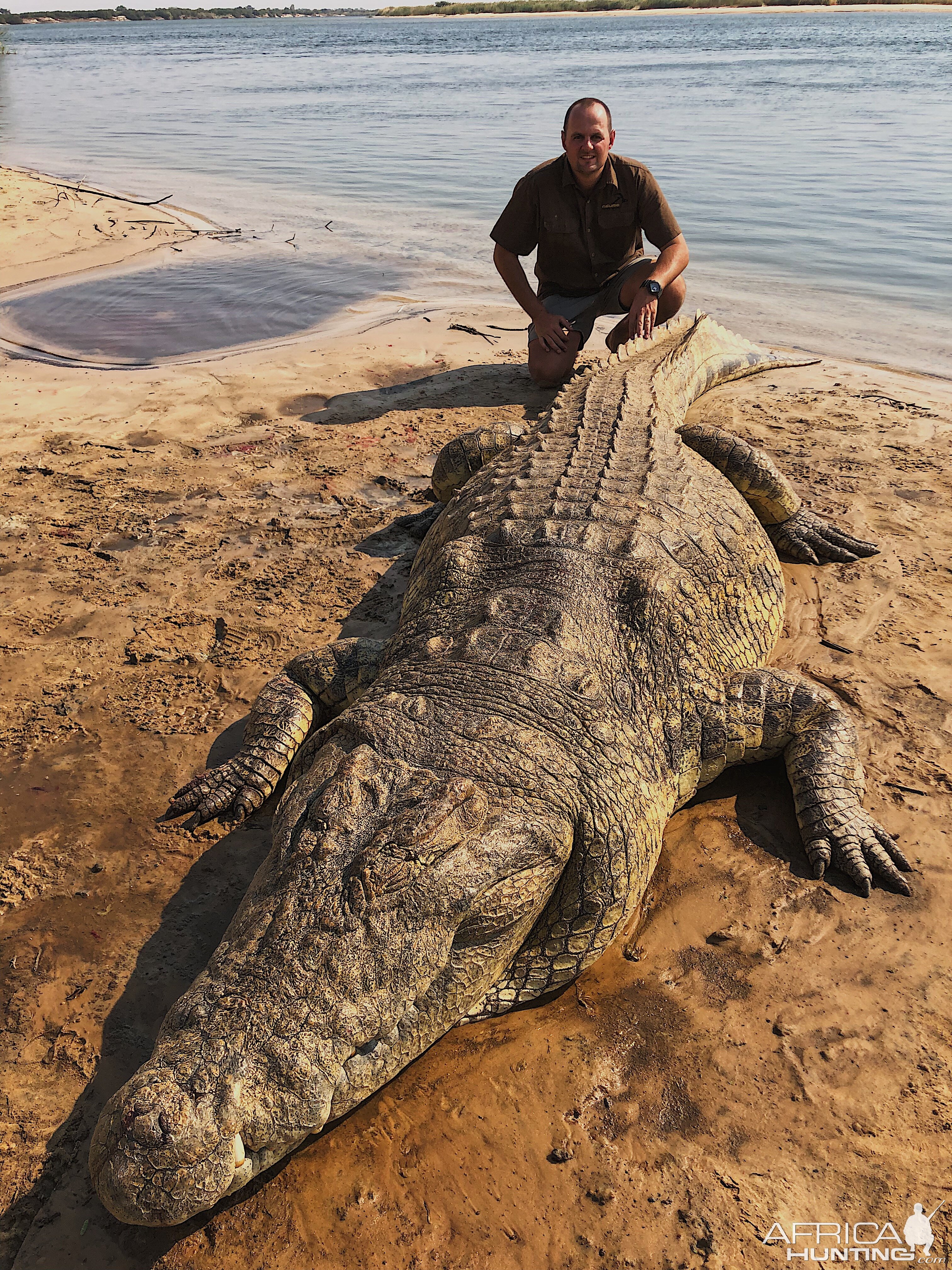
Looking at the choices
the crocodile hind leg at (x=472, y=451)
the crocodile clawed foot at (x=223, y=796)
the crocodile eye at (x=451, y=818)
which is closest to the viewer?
the crocodile eye at (x=451, y=818)

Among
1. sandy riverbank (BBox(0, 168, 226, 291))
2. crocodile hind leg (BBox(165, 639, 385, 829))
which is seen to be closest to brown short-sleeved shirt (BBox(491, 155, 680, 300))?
crocodile hind leg (BBox(165, 639, 385, 829))

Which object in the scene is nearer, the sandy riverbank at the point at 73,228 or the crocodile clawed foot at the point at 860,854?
the crocodile clawed foot at the point at 860,854

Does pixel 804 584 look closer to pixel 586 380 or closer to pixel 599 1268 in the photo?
pixel 586 380

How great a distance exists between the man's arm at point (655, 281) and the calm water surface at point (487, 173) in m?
2.20

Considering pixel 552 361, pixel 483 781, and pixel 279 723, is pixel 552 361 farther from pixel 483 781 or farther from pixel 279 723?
pixel 483 781

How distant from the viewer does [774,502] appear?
190 inches

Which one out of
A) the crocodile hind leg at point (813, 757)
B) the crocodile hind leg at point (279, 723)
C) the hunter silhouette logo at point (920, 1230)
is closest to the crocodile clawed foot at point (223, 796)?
the crocodile hind leg at point (279, 723)

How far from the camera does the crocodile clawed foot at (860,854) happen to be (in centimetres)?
296

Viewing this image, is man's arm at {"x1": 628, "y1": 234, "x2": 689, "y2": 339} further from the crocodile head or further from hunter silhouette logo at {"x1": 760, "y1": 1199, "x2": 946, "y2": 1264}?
hunter silhouette logo at {"x1": 760, "y1": 1199, "x2": 946, "y2": 1264}

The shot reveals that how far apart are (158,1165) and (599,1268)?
42.8 inches

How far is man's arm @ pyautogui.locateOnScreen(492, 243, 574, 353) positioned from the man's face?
0.84m

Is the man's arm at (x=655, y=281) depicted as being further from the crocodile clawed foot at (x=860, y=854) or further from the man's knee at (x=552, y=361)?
the crocodile clawed foot at (x=860, y=854)

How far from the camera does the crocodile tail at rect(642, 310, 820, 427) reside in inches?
206

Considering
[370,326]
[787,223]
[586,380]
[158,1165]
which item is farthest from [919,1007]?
[787,223]
